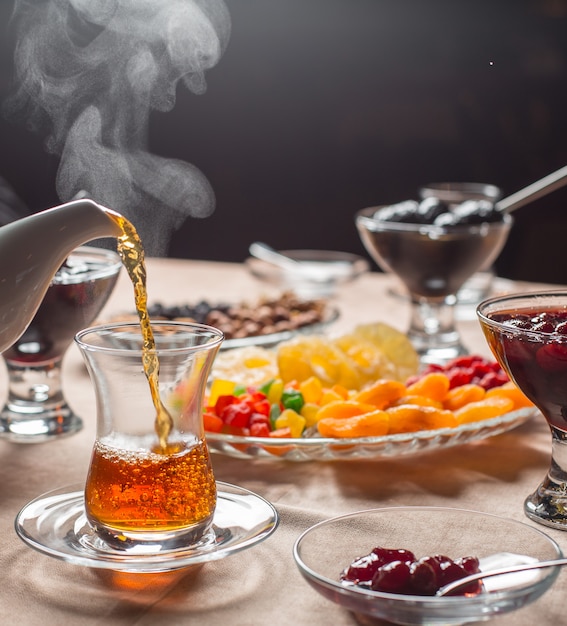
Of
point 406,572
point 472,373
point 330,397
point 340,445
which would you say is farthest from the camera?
point 472,373

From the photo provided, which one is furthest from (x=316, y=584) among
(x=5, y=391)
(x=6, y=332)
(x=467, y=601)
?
(x=5, y=391)

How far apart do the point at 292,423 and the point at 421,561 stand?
1.36ft

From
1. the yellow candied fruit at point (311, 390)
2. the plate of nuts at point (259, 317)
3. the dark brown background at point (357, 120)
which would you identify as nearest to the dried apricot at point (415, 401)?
the yellow candied fruit at point (311, 390)

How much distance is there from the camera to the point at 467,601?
0.68 m

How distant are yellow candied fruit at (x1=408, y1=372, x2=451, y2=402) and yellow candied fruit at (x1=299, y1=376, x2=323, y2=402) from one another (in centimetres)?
12

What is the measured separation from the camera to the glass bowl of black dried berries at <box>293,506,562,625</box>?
0.69m

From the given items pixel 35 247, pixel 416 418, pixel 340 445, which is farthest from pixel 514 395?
pixel 35 247

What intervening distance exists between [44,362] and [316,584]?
65cm

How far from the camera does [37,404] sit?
49.5 inches

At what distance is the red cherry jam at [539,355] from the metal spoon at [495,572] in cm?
23

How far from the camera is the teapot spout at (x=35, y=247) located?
2.97ft

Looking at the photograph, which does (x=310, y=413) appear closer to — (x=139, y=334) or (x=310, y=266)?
(x=139, y=334)

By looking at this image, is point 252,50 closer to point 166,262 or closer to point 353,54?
point 353,54

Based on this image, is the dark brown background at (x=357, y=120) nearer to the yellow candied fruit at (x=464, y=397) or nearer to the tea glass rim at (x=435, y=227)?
the tea glass rim at (x=435, y=227)
